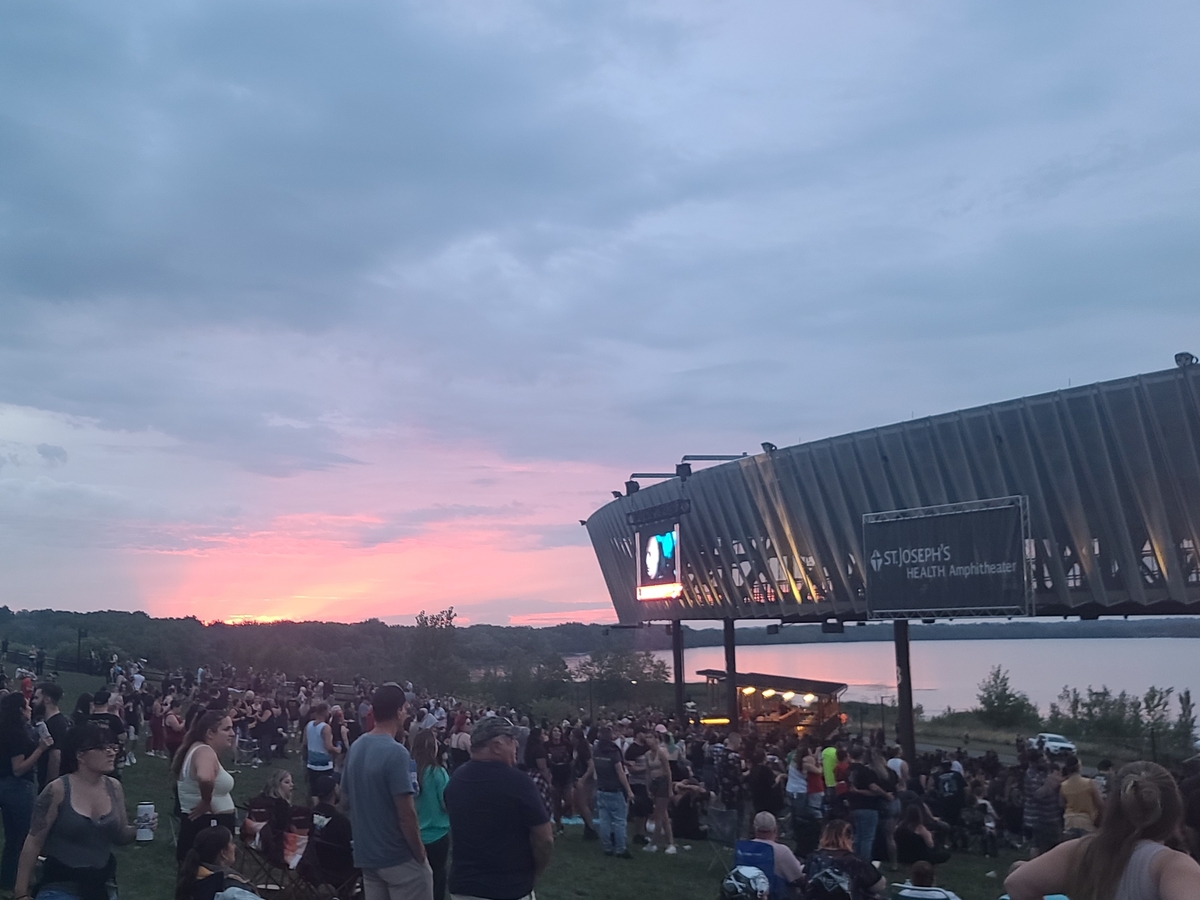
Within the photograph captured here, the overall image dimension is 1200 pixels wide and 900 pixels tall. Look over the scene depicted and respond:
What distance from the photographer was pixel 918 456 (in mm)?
25891

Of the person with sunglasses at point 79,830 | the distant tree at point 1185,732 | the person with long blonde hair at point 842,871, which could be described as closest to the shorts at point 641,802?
the person with long blonde hair at point 842,871

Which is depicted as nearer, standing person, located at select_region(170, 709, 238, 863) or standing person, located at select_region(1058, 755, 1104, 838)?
standing person, located at select_region(170, 709, 238, 863)

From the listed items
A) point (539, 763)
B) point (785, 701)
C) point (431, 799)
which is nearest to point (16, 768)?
point (431, 799)

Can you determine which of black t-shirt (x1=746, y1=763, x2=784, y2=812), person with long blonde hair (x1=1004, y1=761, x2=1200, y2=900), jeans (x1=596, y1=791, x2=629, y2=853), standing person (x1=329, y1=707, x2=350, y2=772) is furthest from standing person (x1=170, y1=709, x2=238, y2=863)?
black t-shirt (x1=746, y1=763, x2=784, y2=812)

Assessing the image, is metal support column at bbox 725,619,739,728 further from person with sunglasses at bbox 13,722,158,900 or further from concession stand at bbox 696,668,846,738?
person with sunglasses at bbox 13,722,158,900

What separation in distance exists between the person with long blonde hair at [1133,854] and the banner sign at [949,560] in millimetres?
20847

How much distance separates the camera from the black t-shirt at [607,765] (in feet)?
41.8

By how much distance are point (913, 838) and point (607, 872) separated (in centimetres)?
353

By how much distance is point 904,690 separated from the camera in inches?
1029

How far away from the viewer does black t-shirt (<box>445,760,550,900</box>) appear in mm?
4996

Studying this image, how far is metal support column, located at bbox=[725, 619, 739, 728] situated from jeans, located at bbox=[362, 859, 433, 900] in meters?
26.9

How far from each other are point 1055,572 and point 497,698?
3849 centimetres

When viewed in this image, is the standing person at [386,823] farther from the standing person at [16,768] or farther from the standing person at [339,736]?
the standing person at [339,736]

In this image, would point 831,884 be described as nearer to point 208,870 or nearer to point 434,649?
point 208,870
